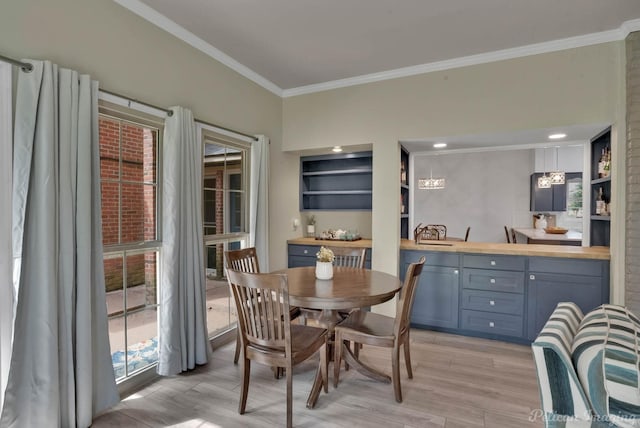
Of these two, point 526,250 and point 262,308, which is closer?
point 262,308

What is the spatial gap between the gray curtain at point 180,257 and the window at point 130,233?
0.48 ft

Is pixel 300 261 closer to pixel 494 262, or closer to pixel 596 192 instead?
pixel 494 262

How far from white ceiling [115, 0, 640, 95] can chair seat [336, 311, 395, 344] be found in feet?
8.08

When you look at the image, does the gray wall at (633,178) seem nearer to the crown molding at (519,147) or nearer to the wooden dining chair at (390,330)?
the crown molding at (519,147)

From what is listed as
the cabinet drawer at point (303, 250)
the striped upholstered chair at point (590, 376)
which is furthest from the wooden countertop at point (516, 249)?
the striped upholstered chair at point (590, 376)

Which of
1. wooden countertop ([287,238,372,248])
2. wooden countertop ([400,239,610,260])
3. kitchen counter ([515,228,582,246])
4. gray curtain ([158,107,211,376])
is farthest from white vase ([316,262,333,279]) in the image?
kitchen counter ([515,228,582,246])

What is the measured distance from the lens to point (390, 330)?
245cm

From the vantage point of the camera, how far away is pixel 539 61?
3156 mm

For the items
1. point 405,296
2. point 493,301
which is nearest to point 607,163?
point 493,301

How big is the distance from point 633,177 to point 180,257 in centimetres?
386

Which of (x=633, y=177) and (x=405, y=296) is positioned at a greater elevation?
(x=633, y=177)

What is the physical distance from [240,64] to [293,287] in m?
2.52

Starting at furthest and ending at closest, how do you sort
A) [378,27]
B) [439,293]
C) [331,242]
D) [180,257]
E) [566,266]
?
[331,242] < [439,293] < [566,266] < [378,27] < [180,257]

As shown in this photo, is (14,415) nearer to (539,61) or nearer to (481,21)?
(481,21)
